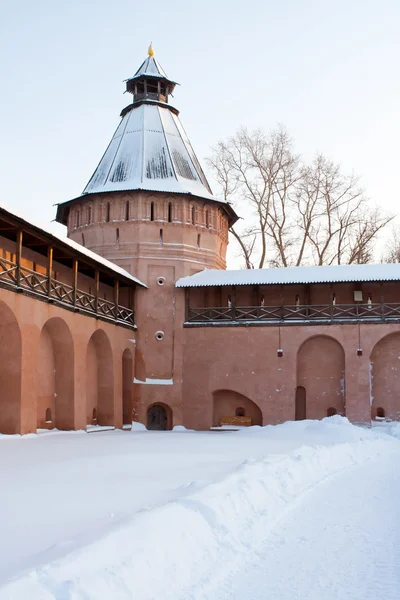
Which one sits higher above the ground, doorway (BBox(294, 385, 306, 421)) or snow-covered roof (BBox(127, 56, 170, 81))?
snow-covered roof (BBox(127, 56, 170, 81))

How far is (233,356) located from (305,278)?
3525 mm

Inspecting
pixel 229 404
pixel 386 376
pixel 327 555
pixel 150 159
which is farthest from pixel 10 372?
pixel 386 376

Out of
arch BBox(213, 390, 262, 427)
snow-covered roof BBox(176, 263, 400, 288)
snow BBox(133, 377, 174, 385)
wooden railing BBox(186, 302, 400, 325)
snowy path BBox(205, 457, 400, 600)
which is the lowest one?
snowy path BBox(205, 457, 400, 600)

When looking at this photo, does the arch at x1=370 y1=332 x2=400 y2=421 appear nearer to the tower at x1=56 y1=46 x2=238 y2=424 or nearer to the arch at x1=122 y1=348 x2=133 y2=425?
the tower at x1=56 y1=46 x2=238 y2=424

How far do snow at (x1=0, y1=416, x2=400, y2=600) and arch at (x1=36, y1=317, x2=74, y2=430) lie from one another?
670 centimetres

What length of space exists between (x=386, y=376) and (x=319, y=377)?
216 cm

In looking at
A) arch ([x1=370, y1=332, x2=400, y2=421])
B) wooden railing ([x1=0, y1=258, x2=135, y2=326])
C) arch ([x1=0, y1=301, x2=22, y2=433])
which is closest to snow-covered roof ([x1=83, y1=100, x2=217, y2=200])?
wooden railing ([x1=0, y1=258, x2=135, y2=326])

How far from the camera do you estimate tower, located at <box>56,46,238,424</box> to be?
22250 mm

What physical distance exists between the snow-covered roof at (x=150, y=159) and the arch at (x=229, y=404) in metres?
7.13

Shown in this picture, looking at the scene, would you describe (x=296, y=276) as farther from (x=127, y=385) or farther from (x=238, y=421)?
(x=127, y=385)

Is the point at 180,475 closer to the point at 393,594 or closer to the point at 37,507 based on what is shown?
the point at 37,507

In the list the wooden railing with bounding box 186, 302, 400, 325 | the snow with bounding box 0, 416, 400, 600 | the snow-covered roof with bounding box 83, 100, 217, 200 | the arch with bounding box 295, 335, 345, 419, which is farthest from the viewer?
the snow-covered roof with bounding box 83, 100, 217, 200

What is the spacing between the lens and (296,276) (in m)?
21.5

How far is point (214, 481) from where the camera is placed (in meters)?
7.25
